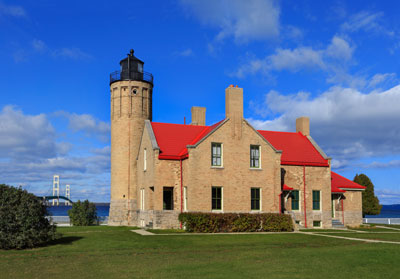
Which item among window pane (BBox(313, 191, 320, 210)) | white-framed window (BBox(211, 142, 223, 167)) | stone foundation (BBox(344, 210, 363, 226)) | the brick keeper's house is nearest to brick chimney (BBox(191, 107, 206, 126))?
the brick keeper's house

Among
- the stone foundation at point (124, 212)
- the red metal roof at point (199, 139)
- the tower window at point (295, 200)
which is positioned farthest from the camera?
the stone foundation at point (124, 212)

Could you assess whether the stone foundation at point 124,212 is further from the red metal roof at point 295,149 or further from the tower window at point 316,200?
the tower window at point 316,200

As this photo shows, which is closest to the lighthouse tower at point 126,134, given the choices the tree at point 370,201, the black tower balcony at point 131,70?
the black tower balcony at point 131,70

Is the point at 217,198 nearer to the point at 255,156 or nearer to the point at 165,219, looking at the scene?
the point at 165,219

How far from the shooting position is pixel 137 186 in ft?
120

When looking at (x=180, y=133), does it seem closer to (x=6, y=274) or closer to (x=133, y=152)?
(x=133, y=152)

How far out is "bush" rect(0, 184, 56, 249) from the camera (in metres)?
18.5

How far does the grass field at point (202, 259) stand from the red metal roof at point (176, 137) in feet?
30.3

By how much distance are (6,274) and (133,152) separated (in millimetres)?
24518

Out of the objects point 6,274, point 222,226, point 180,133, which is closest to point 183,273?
point 6,274

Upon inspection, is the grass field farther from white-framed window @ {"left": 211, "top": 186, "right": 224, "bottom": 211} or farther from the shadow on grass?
white-framed window @ {"left": 211, "top": 186, "right": 224, "bottom": 211}

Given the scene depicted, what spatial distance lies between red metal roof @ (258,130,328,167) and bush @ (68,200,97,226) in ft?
58.7

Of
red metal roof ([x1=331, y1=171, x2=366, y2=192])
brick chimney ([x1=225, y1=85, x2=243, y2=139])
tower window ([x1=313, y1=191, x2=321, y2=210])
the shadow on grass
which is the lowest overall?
the shadow on grass

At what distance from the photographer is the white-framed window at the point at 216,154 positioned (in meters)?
29.0
